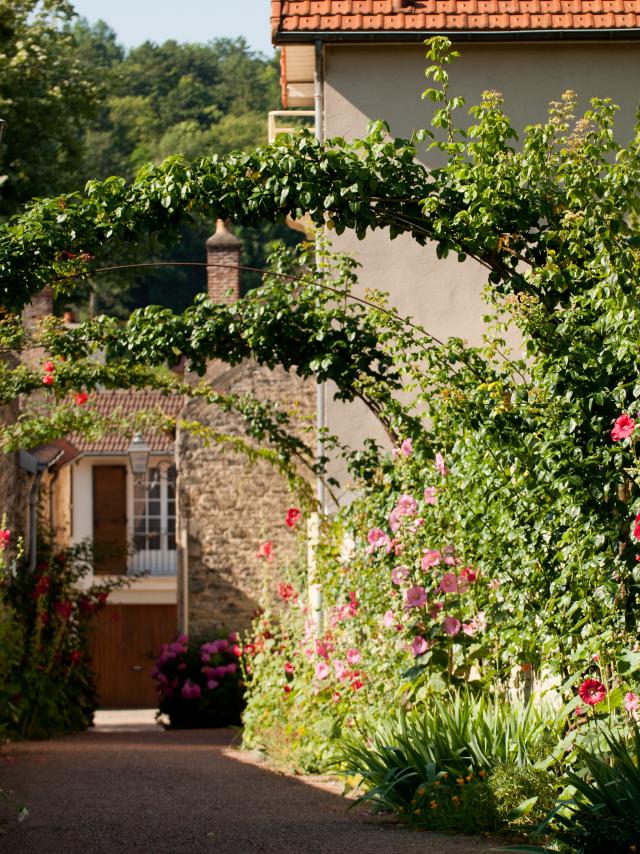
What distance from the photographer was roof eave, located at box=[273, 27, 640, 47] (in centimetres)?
1107

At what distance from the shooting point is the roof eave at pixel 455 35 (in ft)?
36.3

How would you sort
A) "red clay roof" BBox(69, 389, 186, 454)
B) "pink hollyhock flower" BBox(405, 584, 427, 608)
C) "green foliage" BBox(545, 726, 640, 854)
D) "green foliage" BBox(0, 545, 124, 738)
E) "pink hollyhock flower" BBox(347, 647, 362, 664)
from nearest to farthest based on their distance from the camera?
"green foliage" BBox(545, 726, 640, 854)
"pink hollyhock flower" BBox(405, 584, 427, 608)
"pink hollyhock flower" BBox(347, 647, 362, 664)
"green foliage" BBox(0, 545, 124, 738)
"red clay roof" BBox(69, 389, 186, 454)

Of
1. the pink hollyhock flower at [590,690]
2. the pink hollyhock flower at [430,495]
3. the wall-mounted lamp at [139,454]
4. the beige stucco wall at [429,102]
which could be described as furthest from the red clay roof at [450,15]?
the pink hollyhock flower at [590,690]

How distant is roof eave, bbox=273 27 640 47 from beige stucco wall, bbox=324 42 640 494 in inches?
6.8

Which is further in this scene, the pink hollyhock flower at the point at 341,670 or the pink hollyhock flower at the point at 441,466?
the pink hollyhock flower at the point at 341,670

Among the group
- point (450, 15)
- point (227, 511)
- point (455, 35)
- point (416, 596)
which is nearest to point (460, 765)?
point (416, 596)

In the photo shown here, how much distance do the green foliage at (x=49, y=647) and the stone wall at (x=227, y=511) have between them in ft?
7.36

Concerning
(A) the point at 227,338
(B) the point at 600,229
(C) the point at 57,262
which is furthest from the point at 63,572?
(B) the point at 600,229

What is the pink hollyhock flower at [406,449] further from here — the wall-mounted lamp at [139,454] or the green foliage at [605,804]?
the wall-mounted lamp at [139,454]

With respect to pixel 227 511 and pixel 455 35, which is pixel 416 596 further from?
pixel 227 511

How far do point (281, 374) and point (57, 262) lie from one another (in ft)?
38.0

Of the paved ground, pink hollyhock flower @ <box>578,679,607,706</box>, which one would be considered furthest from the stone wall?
pink hollyhock flower @ <box>578,679,607,706</box>

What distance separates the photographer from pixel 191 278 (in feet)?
129

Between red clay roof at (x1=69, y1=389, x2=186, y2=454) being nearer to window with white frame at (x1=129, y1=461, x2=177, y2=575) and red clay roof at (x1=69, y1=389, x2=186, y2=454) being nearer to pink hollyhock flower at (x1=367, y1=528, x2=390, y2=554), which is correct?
window with white frame at (x1=129, y1=461, x2=177, y2=575)
